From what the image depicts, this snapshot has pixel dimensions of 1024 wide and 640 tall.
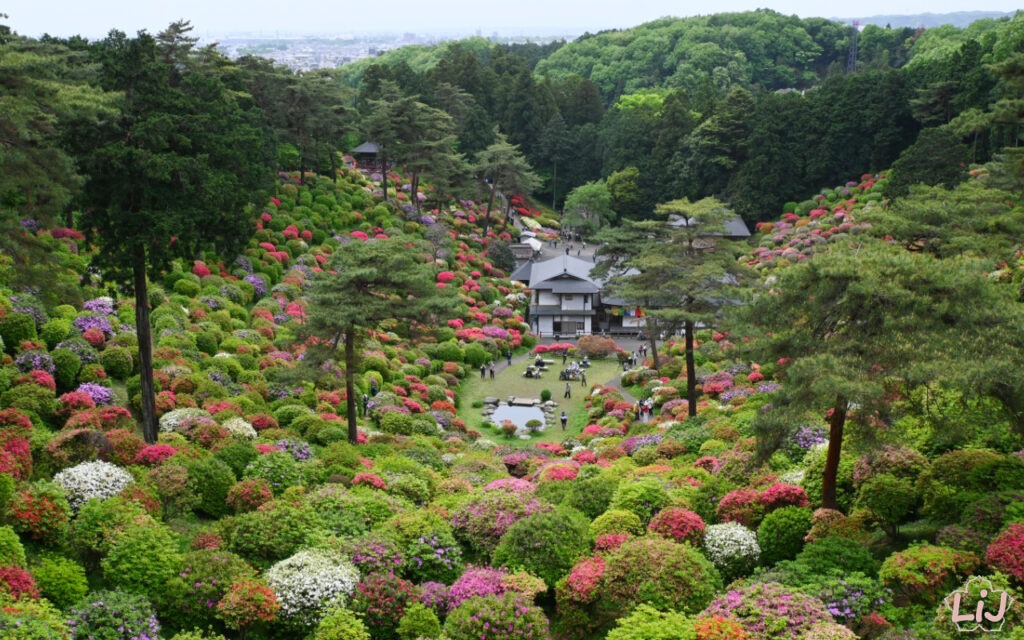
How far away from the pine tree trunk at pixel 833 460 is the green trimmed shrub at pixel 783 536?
0.73 metres

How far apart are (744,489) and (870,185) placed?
44449mm

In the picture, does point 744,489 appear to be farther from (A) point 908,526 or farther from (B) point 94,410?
(B) point 94,410

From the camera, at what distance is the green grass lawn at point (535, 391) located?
1314 inches

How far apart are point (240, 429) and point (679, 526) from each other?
11059mm

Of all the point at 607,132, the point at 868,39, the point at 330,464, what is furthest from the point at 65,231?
the point at 868,39

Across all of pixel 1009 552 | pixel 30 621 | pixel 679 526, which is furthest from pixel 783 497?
pixel 30 621

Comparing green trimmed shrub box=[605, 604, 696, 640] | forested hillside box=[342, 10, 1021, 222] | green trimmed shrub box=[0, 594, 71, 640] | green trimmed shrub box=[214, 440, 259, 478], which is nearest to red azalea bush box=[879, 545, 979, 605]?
green trimmed shrub box=[605, 604, 696, 640]

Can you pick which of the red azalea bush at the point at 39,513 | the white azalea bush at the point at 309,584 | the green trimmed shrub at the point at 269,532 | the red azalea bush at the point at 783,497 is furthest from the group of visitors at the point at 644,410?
the red azalea bush at the point at 39,513

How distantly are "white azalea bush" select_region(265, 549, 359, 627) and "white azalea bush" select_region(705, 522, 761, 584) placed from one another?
560 cm

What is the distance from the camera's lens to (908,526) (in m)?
15.2

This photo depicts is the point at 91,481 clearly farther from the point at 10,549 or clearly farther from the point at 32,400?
the point at 32,400

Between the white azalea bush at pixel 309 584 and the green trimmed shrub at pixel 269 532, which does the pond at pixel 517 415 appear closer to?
the green trimmed shrub at pixel 269 532

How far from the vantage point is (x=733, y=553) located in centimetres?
1455

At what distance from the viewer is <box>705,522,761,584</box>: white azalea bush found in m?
14.6
